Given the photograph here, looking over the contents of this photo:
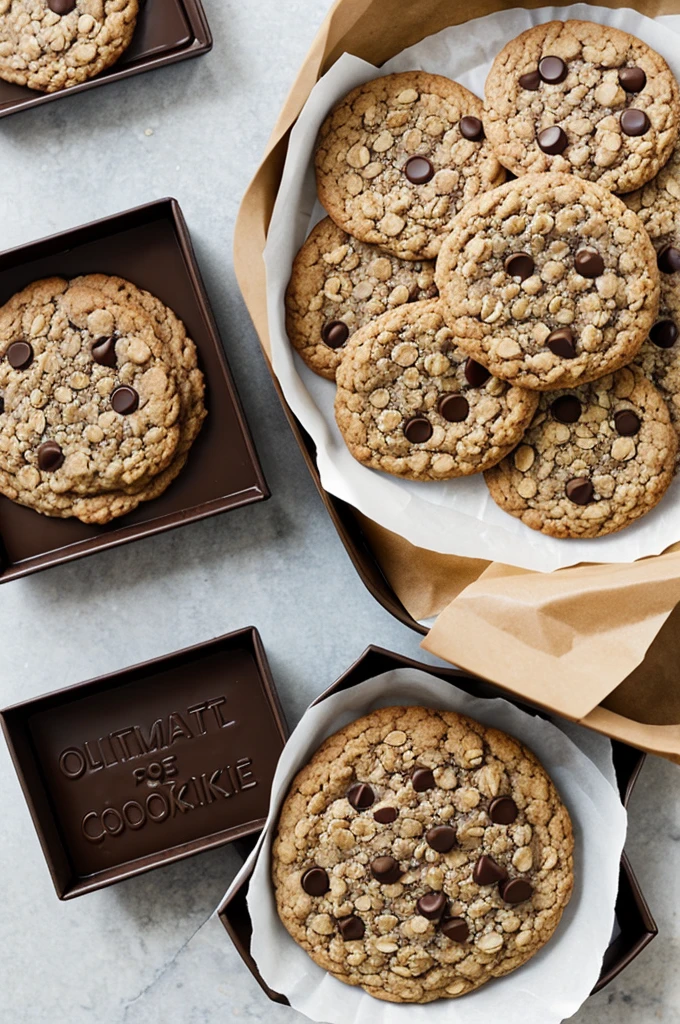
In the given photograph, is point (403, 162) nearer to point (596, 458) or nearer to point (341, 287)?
point (341, 287)

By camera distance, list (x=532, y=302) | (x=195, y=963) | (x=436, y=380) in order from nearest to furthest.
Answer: (x=532, y=302) < (x=436, y=380) < (x=195, y=963)

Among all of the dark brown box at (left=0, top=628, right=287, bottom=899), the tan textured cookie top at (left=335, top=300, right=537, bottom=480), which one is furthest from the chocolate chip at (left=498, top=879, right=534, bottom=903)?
the tan textured cookie top at (left=335, top=300, right=537, bottom=480)

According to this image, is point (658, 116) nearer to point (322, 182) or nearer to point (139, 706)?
point (322, 182)

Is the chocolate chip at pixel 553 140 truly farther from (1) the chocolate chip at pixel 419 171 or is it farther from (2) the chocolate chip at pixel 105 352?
(2) the chocolate chip at pixel 105 352

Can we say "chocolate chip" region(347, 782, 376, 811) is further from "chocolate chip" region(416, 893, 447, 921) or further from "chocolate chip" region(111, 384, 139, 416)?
"chocolate chip" region(111, 384, 139, 416)

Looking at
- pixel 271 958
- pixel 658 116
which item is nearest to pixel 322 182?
pixel 658 116

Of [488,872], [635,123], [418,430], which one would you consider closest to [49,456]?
[418,430]
